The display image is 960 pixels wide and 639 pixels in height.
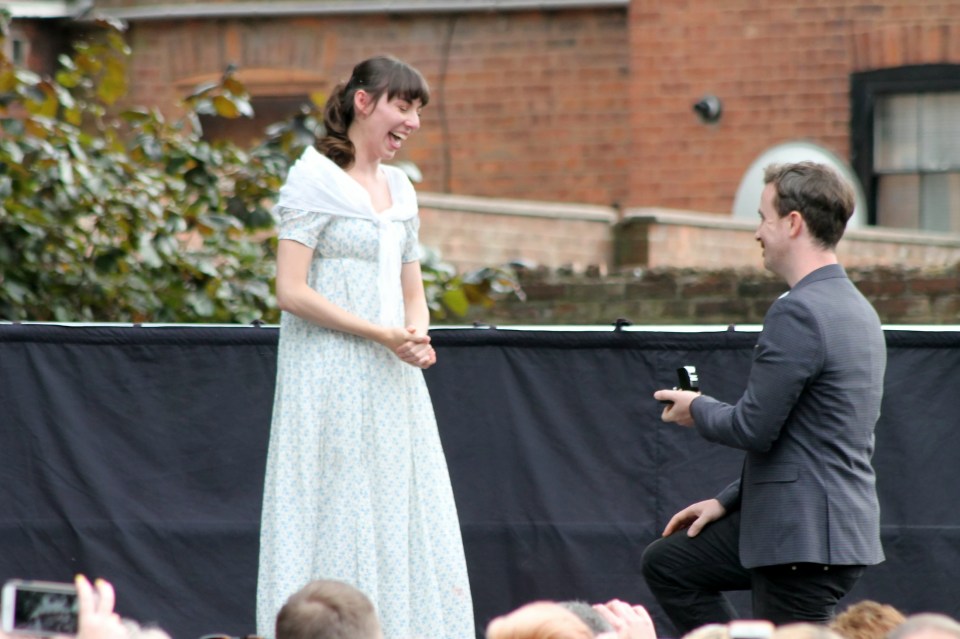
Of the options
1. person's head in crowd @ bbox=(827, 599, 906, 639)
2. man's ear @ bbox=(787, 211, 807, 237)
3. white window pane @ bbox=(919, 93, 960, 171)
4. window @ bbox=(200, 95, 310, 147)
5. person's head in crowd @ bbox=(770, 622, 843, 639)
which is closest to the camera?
person's head in crowd @ bbox=(770, 622, 843, 639)

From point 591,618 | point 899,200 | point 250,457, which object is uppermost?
Answer: point 899,200

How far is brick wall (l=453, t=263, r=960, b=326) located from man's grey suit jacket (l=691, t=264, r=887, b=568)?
15.0 ft

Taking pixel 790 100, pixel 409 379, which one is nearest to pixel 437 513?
pixel 409 379

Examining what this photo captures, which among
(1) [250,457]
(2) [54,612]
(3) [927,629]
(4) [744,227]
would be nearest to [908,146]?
(4) [744,227]

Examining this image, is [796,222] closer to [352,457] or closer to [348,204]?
[348,204]

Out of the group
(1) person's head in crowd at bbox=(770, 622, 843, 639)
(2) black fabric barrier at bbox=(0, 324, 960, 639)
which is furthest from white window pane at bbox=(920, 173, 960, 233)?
(1) person's head in crowd at bbox=(770, 622, 843, 639)

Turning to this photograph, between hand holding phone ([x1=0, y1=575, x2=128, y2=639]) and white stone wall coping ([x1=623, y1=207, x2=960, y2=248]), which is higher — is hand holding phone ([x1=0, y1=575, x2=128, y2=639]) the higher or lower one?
the lower one

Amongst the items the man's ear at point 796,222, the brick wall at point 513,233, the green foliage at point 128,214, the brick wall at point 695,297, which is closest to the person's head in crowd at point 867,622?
the man's ear at point 796,222

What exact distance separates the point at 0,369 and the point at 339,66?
8.19 m

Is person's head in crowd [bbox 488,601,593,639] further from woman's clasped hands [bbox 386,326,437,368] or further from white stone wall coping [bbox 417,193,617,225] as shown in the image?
white stone wall coping [bbox 417,193,617,225]

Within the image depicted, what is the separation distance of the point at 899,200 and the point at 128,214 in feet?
24.5

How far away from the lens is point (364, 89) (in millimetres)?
4516

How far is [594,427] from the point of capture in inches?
210

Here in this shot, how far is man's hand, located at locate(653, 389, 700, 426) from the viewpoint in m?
4.23
